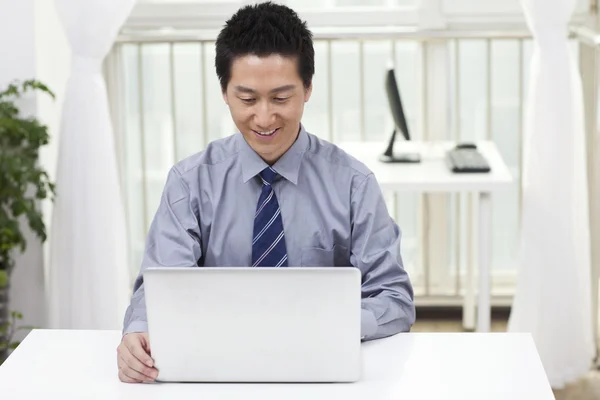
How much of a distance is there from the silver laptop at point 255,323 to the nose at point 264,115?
0.41 metres

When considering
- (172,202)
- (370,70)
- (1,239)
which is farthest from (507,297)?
(172,202)

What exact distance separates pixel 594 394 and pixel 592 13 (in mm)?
1314

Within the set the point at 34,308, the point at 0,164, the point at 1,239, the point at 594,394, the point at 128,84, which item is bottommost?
the point at 594,394

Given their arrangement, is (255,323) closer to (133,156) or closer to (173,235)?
(173,235)

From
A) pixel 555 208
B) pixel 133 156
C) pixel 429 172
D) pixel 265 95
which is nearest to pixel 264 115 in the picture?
pixel 265 95

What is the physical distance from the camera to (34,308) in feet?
11.5

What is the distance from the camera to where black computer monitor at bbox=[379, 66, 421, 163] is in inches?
132

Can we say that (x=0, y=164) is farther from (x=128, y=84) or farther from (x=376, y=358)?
(x=376, y=358)

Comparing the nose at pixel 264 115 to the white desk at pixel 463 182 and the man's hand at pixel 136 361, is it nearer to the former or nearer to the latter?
the man's hand at pixel 136 361

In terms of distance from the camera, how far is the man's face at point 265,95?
1.90m

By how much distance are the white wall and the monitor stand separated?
3.58 ft

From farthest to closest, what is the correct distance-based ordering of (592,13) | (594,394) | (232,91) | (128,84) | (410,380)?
(128,84), (592,13), (594,394), (232,91), (410,380)

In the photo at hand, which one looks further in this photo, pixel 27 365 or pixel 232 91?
pixel 232 91

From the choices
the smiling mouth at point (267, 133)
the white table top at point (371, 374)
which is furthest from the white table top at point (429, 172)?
the white table top at point (371, 374)
